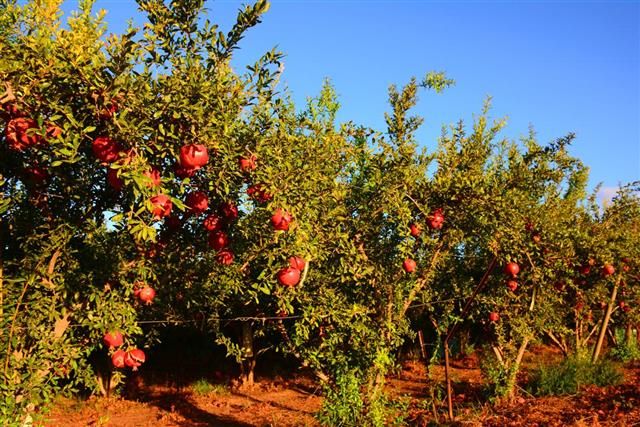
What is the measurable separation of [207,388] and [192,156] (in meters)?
11.2

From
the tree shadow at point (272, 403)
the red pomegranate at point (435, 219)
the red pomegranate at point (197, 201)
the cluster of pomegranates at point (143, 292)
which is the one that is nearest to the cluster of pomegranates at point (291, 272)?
the red pomegranate at point (197, 201)

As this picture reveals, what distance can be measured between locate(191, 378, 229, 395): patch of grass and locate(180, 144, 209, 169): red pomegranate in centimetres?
1090

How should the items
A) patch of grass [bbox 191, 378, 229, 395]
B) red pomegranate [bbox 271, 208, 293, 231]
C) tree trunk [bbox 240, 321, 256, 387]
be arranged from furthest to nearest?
tree trunk [bbox 240, 321, 256, 387] → patch of grass [bbox 191, 378, 229, 395] → red pomegranate [bbox 271, 208, 293, 231]

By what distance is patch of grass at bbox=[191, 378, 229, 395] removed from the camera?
43.4ft

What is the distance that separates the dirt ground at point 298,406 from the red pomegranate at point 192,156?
509cm

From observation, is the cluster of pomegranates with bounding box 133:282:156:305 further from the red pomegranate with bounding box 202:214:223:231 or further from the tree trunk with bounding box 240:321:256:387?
the tree trunk with bounding box 240:321:256:387

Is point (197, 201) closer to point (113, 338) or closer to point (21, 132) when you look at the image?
point (21, 132)

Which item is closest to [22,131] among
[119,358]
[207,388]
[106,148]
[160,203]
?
[106,148]

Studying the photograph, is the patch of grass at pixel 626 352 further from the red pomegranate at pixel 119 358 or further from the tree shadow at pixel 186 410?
the red pomegranate at pixel 119 358

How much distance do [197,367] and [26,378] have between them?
12.4 m

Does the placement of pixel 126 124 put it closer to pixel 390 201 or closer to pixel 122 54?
pixel 122 54

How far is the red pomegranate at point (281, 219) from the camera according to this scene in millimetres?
3923

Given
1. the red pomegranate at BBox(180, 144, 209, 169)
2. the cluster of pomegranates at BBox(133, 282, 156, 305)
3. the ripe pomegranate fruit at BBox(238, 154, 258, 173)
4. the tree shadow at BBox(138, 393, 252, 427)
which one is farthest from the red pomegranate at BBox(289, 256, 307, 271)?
the tree shadow at BBox(138, 393, 252, 427)

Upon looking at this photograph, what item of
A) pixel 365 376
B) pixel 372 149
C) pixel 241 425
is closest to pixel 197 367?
pixel 241 425
